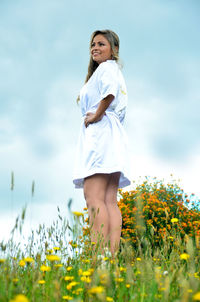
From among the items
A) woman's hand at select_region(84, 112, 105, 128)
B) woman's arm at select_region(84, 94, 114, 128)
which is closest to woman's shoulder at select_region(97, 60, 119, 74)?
woman's arm at select_region(84, 94, 114, 128)

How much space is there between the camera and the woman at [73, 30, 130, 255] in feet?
9.76

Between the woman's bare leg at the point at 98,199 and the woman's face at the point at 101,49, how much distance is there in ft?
3.89

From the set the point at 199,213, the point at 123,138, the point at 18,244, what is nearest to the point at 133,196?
the point at 199,213

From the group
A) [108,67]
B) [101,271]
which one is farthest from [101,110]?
[101,271]

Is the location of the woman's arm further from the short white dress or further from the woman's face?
the woman's face

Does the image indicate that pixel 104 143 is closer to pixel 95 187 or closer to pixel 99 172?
pixel 99 172

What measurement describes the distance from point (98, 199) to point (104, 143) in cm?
50

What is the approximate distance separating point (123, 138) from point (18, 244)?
1.50 meters

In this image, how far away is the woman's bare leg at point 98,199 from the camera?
290cm

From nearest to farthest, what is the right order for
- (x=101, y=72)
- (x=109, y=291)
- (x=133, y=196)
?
(x=109, y=291) → (x=101, y=72) → (x=133, y=196)

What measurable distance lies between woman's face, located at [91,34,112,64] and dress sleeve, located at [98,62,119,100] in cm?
21

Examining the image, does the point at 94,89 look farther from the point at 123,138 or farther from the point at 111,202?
the point at 111,202

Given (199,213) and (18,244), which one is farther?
(199,213)

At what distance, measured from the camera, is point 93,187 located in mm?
2996
